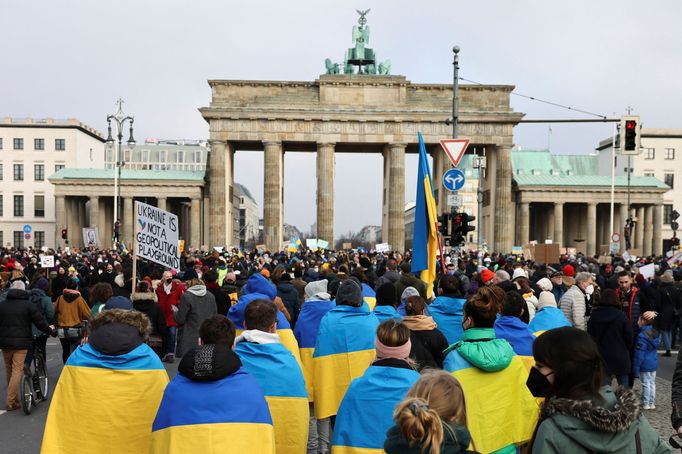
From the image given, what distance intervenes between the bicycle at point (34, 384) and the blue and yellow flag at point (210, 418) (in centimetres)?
720

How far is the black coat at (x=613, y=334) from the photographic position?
9.63m

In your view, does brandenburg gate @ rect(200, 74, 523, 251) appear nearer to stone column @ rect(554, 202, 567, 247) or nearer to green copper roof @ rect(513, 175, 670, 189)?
green copper roof @ rect(513, 175, 670, 189)

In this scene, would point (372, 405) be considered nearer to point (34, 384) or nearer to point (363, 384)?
point (363, 384)

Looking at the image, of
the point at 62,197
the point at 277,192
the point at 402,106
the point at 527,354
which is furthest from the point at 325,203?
the point at 527,354

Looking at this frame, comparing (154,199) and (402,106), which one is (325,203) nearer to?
(402,106)

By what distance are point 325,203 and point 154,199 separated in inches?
917

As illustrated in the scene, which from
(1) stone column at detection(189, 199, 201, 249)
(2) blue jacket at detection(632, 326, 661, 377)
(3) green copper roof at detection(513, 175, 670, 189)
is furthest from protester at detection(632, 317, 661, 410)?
(3) green copper roof at detection(513, 175, 670, 189)

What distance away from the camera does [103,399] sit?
17.2ft

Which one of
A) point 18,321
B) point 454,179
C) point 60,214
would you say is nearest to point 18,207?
point 60,214

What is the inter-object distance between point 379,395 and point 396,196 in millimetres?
62190

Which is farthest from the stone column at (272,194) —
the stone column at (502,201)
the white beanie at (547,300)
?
the white beanie at (547,300)

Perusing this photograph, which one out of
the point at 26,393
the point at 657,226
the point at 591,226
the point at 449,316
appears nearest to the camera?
the point at 449,316

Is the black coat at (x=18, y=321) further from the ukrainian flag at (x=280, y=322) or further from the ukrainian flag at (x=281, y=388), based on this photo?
the ukrainian flag at (x=281, y=388)

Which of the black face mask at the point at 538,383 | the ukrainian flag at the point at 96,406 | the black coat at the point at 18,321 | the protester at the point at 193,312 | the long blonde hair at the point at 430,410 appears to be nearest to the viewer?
the long blonde hair at the point at 430,410
